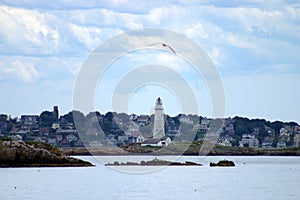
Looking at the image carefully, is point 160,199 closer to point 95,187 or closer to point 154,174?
point 95,187

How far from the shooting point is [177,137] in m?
171

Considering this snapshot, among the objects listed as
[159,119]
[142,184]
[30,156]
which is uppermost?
[159,119]

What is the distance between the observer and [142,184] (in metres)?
78.1

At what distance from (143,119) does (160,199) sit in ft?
425

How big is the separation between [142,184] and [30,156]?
20725mm

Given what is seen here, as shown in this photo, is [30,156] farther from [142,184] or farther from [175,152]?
[175,152]

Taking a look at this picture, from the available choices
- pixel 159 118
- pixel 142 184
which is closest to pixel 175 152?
pixel 159 118

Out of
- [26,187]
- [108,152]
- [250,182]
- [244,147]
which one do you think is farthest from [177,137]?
[26,187]

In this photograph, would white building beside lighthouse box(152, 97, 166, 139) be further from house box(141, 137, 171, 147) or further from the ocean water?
the ocean water

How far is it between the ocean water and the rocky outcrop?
2.85ft

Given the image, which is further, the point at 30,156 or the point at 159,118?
the point at 159,118

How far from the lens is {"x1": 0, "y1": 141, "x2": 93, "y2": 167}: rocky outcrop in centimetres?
9269

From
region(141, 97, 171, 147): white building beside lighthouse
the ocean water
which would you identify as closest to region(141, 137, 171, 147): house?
region(141, 97, 171, 147): white building beside lighthouse

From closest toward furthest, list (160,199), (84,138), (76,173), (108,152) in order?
(160,199) → (76,173) → (108,152) → (84,138)
